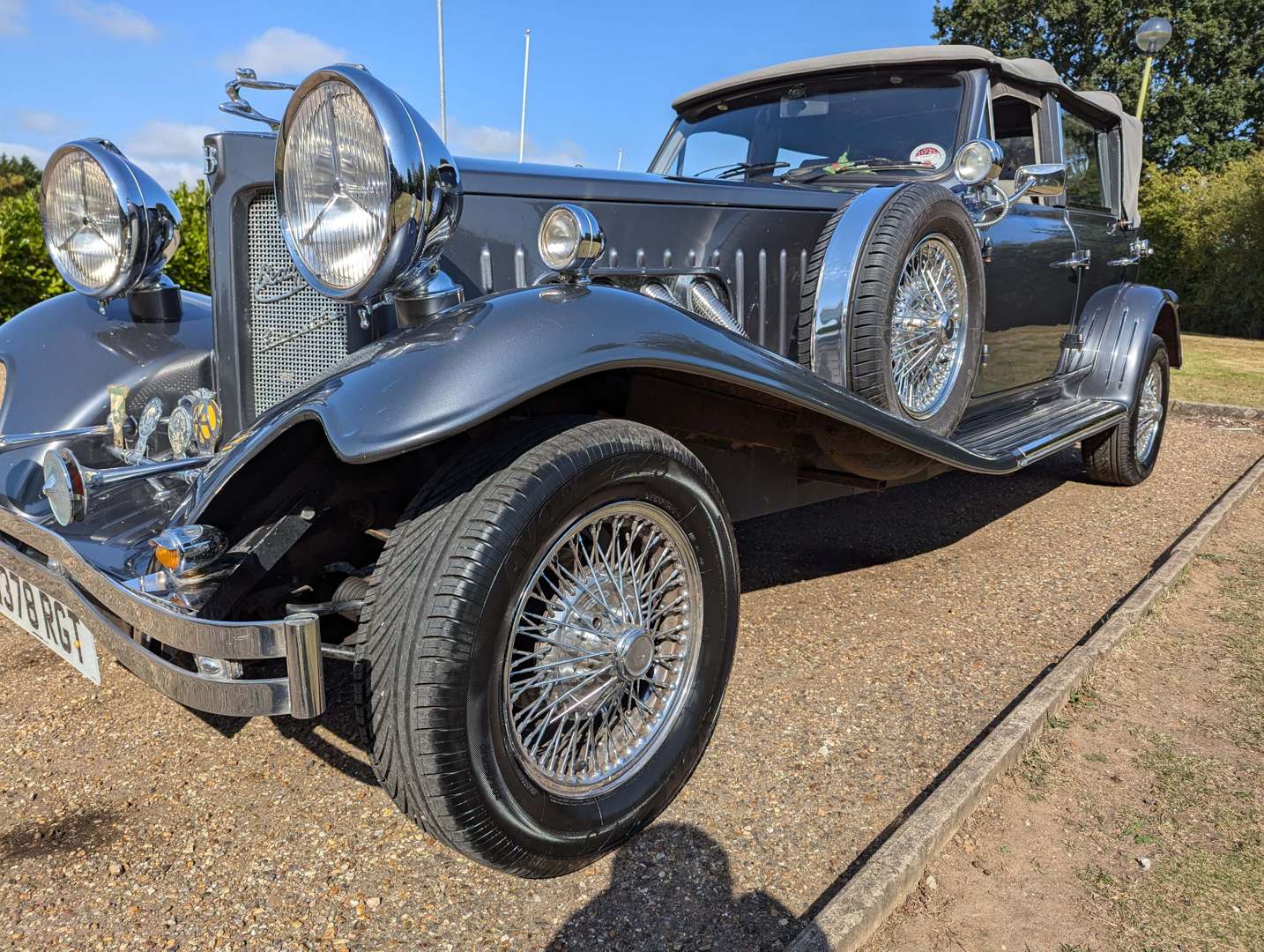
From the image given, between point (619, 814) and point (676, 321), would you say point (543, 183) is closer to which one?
point (676, 321)

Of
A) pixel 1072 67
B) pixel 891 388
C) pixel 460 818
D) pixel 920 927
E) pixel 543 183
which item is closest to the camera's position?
pixel 460 818

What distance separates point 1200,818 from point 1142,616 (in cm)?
124

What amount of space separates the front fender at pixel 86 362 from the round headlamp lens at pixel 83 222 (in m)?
0.21

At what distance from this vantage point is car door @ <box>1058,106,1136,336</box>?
14.5 ft

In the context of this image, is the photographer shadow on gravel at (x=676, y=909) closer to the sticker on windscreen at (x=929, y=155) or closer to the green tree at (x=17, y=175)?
the sticker on windscreen at (x=929, y=155)

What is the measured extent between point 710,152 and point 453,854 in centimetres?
311

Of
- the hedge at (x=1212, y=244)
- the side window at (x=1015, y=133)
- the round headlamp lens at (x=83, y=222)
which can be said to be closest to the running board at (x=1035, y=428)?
the side window at (x=1015, y=133)

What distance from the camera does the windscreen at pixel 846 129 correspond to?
3480mm

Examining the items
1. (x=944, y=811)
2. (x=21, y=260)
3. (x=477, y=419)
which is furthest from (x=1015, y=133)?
(x=21, y=260)

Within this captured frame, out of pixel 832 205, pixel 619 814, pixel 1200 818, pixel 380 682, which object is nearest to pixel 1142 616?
pixel 1200 818

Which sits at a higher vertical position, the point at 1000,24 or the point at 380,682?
the point at 1000,24

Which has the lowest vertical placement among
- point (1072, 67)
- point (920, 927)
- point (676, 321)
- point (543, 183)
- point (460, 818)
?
point (920, 927)

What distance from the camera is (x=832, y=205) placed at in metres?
3.13

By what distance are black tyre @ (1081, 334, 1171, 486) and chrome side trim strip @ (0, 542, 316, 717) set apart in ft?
14.8
